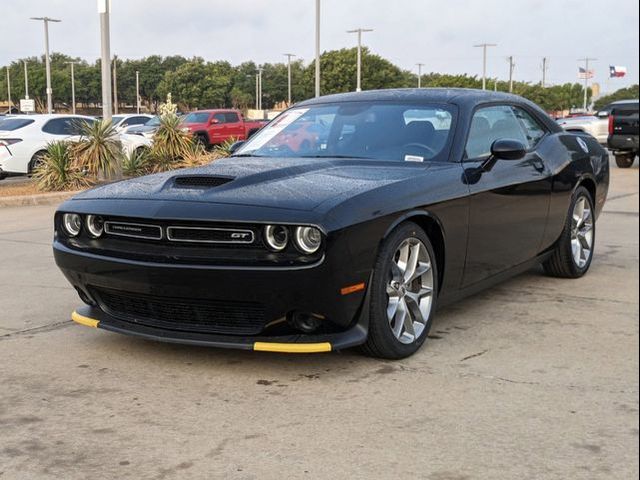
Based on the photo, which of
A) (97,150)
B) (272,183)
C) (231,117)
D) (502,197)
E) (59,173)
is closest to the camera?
(272,183)

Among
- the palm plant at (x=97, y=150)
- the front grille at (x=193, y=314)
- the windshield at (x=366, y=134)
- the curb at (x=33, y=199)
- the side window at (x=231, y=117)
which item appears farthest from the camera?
the side window at (x=231, y=117)

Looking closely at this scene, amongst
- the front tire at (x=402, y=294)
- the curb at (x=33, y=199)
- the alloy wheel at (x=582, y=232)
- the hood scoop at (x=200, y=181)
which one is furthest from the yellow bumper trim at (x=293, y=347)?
the curb at (x=33, y=199)

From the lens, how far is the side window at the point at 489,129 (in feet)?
16.0

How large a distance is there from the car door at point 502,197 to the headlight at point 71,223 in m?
2.18

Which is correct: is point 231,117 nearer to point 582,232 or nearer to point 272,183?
point 582,232

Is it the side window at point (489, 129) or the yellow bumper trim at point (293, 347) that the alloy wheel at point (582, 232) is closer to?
the side window at point (489, 129)

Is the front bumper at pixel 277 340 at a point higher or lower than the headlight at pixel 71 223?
lower

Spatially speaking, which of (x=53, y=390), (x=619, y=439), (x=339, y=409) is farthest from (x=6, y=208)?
(x=619, y=439)

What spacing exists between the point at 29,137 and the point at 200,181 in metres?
12.8

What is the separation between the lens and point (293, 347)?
3.64 metres

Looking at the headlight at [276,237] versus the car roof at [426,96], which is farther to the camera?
the car roof at [426,96]

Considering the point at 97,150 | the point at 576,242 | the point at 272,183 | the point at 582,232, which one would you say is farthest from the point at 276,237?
the point at 97,150

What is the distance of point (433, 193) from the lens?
4.20 metres

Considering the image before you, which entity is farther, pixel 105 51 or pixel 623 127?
pixel 623 127
